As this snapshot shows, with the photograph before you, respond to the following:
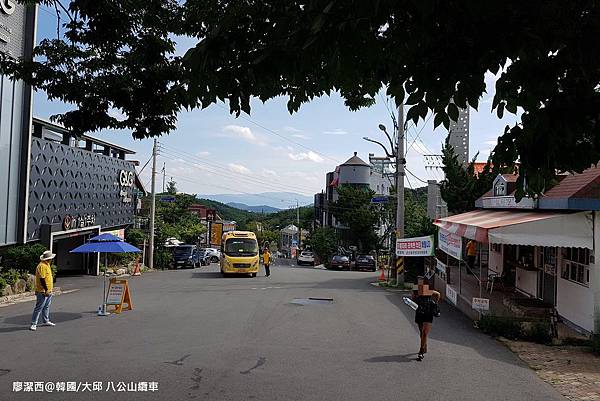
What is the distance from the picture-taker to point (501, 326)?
11500 mm

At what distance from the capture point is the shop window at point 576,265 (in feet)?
39.8

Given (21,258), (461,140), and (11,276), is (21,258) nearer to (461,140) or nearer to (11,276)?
(11,276)

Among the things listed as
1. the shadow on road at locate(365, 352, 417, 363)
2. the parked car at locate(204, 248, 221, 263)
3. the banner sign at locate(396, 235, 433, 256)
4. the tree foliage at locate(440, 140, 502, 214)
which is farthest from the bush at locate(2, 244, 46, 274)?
the parked car at locate(204, 248, 221, 263)

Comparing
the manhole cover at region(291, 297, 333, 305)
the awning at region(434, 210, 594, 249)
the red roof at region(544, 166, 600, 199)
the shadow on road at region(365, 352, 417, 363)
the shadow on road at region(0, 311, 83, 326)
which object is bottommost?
the manhole cover at region(291, 297, 333, 305)

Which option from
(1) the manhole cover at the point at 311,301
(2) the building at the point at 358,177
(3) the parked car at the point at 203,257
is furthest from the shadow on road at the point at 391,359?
(2) the building at the point at 358,177

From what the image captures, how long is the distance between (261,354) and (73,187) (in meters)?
17.5

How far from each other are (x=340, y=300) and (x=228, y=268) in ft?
33.9

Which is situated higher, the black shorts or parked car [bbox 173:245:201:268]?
the black shorts

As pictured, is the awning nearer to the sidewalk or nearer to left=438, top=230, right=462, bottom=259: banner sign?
the sidewalk

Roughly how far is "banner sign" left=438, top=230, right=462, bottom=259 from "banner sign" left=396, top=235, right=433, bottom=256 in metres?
0.48

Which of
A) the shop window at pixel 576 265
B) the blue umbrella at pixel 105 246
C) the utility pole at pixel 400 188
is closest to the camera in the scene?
the shop window at pixel 576 265

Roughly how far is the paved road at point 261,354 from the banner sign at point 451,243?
1792 mm

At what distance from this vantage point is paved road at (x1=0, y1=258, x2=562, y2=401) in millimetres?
7363

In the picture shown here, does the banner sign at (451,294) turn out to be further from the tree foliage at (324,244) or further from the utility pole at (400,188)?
the tree foliage at (324,244)
